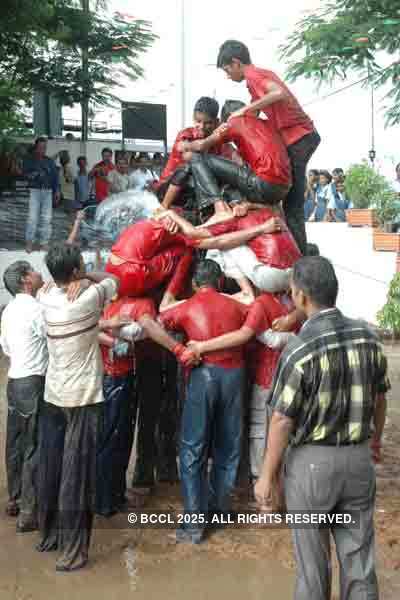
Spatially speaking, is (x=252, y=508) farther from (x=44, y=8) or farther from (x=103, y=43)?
(x=103, y=43)

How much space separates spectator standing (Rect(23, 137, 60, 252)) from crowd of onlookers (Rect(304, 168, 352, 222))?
16.2ft

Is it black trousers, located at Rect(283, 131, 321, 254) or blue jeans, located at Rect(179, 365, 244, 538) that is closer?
blue jeans, located at Rect(179, 365, 244, 538)

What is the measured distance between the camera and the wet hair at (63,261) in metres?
4.14

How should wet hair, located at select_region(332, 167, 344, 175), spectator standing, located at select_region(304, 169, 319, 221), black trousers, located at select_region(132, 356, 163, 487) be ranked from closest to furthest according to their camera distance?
black trousers, located at select_region(132, 356, 163, 487) < spectator standing, located at select_region(304, 169, 319, 221) < wet hair, located at select_region(332, 167, 344, 175)

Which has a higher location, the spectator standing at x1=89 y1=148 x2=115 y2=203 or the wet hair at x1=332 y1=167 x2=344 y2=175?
the wet hair at x1=332 y1=167 x2=344 y2=175

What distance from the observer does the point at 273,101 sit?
498 centimetres

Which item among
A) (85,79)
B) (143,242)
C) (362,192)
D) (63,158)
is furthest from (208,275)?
(85,79)

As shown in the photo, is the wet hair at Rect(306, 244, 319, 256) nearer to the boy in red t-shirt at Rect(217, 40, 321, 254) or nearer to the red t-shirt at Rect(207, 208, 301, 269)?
the boy in red t-shirt at Rect(217, 40, 321, 254)

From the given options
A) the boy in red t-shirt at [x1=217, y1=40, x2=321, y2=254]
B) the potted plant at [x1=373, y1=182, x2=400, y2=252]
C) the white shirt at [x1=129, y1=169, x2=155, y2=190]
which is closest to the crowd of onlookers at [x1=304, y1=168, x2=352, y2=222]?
the potted plant at [x1=373, y1=182, x2=400, y2=252]

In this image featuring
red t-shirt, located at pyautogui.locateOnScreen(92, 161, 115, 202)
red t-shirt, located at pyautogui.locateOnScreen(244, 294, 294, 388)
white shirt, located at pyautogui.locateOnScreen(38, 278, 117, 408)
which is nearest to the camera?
white shirt, located at pyautogui.locateOnScreen(38, 278, 117, 408)

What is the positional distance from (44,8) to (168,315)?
915cm

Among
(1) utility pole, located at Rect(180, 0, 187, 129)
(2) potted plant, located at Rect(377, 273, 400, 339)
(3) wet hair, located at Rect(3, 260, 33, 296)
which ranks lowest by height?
(2) potted plant, located at Rect(377, 273, 400, 339)

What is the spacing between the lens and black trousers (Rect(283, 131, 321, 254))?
534cm

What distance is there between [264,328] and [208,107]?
66.8 inches
